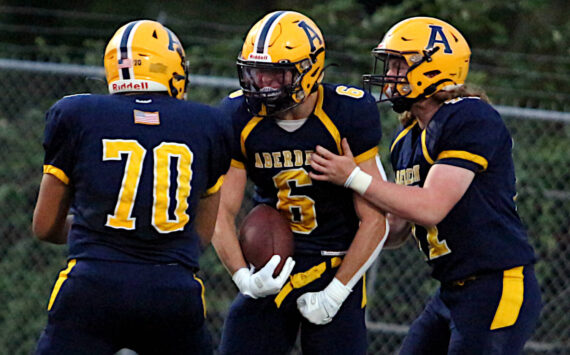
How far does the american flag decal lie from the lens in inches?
137

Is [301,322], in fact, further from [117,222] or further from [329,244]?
[117,222]

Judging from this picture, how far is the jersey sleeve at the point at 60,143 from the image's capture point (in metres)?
3.47

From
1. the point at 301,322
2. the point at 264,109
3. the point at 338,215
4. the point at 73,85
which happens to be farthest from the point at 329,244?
the point at 73,85

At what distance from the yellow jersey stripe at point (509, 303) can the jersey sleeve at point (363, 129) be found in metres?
0.89

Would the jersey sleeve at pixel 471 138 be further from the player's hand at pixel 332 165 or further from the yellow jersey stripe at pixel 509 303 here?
the yellow jersey stripe at pixel 509 303

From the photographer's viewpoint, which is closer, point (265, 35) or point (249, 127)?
point (265, 35)

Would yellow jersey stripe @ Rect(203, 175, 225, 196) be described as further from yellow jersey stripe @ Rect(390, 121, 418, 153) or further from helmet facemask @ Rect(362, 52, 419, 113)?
yellow jersey stripe @ Rect(390, 121, 418, 153)

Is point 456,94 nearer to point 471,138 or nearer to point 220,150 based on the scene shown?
point 471,138

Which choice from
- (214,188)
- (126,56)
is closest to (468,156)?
A: (214,188)

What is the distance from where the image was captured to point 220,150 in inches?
145

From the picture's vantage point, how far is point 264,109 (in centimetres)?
411

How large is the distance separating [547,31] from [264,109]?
5667mm

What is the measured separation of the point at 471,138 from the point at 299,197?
89cm

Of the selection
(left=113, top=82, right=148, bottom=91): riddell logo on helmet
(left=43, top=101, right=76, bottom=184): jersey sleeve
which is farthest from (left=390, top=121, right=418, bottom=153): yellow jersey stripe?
(left=43, top=101, right=76, bottom=184): jersey sleeve
